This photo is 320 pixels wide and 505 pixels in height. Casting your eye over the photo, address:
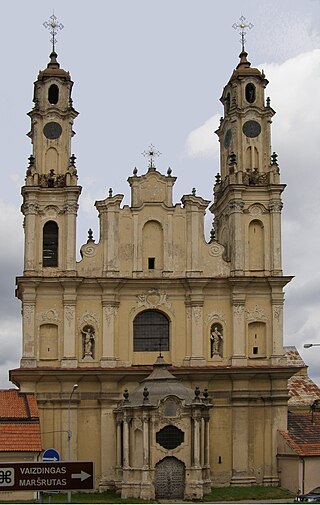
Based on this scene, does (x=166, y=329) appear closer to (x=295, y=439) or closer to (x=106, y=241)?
(x=106, y=241)

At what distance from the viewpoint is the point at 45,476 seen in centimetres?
1991

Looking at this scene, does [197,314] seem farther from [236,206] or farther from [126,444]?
[126,444]

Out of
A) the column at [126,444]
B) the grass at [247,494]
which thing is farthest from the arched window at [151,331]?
the grass at [247,494]

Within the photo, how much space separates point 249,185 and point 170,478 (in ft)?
58.1

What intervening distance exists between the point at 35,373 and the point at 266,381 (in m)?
12.7

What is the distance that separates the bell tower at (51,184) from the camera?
53.1m

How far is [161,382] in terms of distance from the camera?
48.8m

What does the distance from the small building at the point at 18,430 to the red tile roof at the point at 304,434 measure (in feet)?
44.0

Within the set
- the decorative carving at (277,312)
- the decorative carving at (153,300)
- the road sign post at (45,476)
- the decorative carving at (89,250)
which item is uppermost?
the decorative carving at (89,250)

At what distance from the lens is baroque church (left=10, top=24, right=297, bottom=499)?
51344mm

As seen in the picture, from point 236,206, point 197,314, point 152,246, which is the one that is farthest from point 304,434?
point 152,246

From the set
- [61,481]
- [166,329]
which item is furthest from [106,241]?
[61,481]

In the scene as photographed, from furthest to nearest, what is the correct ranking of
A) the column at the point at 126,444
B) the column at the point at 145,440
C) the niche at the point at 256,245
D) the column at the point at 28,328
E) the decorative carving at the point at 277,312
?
the niche at the point at 256,245 < the decorative carving at the point at 277,312 < the column at the point at 28,328 < the column at the point at 126,444 < the column at the point at 145,440

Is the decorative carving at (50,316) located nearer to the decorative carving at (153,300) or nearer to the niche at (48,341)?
the niche at (48,341)
